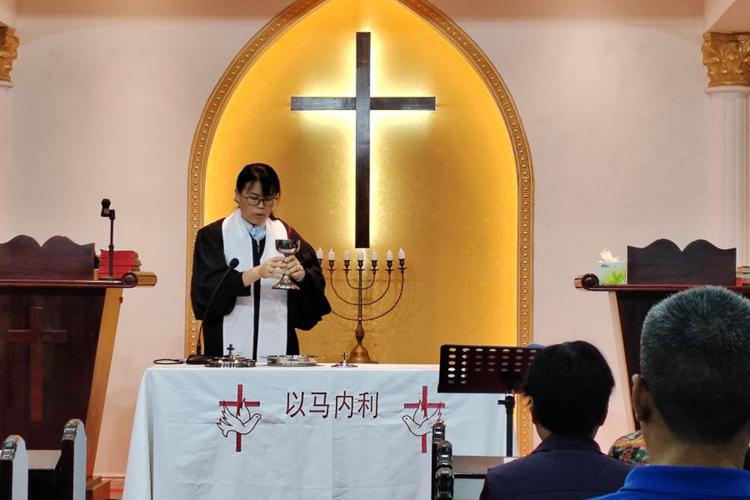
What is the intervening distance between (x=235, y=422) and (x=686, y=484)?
405 centimetres

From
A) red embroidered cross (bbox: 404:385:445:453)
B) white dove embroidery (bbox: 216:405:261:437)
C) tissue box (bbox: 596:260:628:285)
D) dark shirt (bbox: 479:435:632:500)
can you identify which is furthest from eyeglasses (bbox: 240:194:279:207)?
dark shirt (bbox: 479:435:632:500)

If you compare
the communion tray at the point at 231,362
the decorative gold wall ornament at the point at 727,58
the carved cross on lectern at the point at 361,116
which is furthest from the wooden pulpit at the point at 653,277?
the carved cross on lectern at the point at 361,116

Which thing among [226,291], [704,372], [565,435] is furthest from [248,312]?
[704,372]

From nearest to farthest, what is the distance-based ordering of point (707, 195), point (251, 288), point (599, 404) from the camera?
point (599, 404) → point (251, 288) → point (707, 195)

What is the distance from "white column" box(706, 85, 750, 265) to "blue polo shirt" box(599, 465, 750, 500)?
6793 mm

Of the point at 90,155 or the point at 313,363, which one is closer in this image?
the point at 313,363

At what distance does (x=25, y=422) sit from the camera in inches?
232

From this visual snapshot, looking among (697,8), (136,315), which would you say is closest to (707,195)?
(697,8)

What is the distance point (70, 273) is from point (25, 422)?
0.82 m

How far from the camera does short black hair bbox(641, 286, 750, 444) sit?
1396 millimetres

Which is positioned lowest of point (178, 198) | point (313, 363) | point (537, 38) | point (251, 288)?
point (313, 363)

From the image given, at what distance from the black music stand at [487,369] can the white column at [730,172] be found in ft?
12.4

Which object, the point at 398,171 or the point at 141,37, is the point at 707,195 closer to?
the point at 398,171

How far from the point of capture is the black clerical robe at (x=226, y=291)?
225 inches
